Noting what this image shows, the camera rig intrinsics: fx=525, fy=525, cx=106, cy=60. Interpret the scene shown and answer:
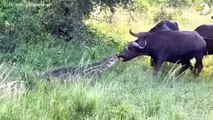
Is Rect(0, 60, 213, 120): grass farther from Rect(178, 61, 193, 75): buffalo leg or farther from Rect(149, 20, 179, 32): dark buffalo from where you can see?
Rect(149, 20, 179, 32): dark buffalo

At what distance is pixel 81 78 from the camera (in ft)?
29.7

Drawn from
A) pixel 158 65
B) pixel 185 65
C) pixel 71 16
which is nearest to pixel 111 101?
pixel 158 65

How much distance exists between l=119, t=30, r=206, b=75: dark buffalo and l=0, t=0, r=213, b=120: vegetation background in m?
0.27

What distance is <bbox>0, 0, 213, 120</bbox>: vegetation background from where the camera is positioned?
7.12 metres

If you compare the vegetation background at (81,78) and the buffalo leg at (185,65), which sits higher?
the vegetation background at (81,78)

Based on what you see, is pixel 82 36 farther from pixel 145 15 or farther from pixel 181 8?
pixel 181 8

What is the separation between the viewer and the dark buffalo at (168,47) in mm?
10844

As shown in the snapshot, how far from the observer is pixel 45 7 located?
13031 mm

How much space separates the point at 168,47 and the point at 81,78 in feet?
8.34

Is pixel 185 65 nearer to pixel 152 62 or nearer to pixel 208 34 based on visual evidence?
pixel 152 62

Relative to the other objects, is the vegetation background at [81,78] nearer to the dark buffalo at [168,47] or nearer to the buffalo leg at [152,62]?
the buffalo leg at [152,62]

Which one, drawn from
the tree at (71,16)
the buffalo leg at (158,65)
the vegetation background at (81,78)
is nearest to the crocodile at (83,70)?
the vegetation background at (81,78)

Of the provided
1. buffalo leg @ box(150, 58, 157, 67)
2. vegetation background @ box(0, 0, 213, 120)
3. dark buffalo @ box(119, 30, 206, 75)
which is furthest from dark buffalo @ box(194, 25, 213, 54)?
buffalo leg @ box(150, 58, 157, 67)

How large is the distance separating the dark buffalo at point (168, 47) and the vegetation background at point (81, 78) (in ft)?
0.90
